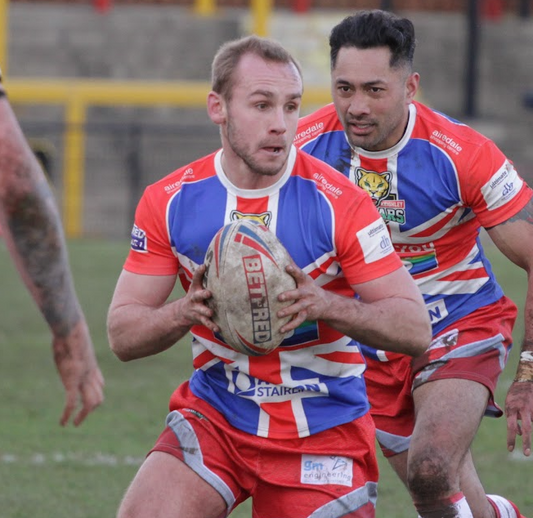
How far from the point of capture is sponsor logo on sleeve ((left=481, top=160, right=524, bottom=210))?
5.45 metres

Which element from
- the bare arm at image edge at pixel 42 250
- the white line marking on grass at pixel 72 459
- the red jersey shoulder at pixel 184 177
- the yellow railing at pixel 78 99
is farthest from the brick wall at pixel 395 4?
the bare arm at image edge at pixel 42 250

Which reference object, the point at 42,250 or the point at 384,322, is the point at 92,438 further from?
the point at 42,250

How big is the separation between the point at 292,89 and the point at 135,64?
20.0 metres

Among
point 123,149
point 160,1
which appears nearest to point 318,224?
point 123,149

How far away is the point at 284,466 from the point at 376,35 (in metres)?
1.98

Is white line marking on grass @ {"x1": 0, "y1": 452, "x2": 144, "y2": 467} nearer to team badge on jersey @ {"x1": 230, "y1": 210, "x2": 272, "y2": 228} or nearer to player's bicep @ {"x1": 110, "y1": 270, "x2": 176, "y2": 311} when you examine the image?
player's bicep @ {"x1": 110, "y1": 270, "x2": 176, "y2": 311}

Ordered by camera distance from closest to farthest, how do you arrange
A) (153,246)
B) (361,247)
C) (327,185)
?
1. (361,247)
2. (327,185)
3. (153,246)

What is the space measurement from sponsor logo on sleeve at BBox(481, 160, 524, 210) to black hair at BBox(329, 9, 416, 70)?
0.66m

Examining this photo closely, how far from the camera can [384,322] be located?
442 centimetres

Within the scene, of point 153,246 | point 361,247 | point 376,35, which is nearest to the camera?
point 361,247

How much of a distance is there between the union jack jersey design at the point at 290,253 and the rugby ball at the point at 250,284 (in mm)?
215

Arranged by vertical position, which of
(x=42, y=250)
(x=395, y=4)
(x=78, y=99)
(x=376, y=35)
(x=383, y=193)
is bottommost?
(x=395, y=4)

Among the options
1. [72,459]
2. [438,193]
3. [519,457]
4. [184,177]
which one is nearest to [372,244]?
[184,177]

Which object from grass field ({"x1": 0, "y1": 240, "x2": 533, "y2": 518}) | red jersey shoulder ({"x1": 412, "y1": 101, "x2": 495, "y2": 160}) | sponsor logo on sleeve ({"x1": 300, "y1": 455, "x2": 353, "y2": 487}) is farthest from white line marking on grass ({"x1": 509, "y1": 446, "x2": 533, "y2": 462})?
sponsor logo on sleeve ({"x1": 300, "y1": 455, "x2": 353, "y2": 487})
